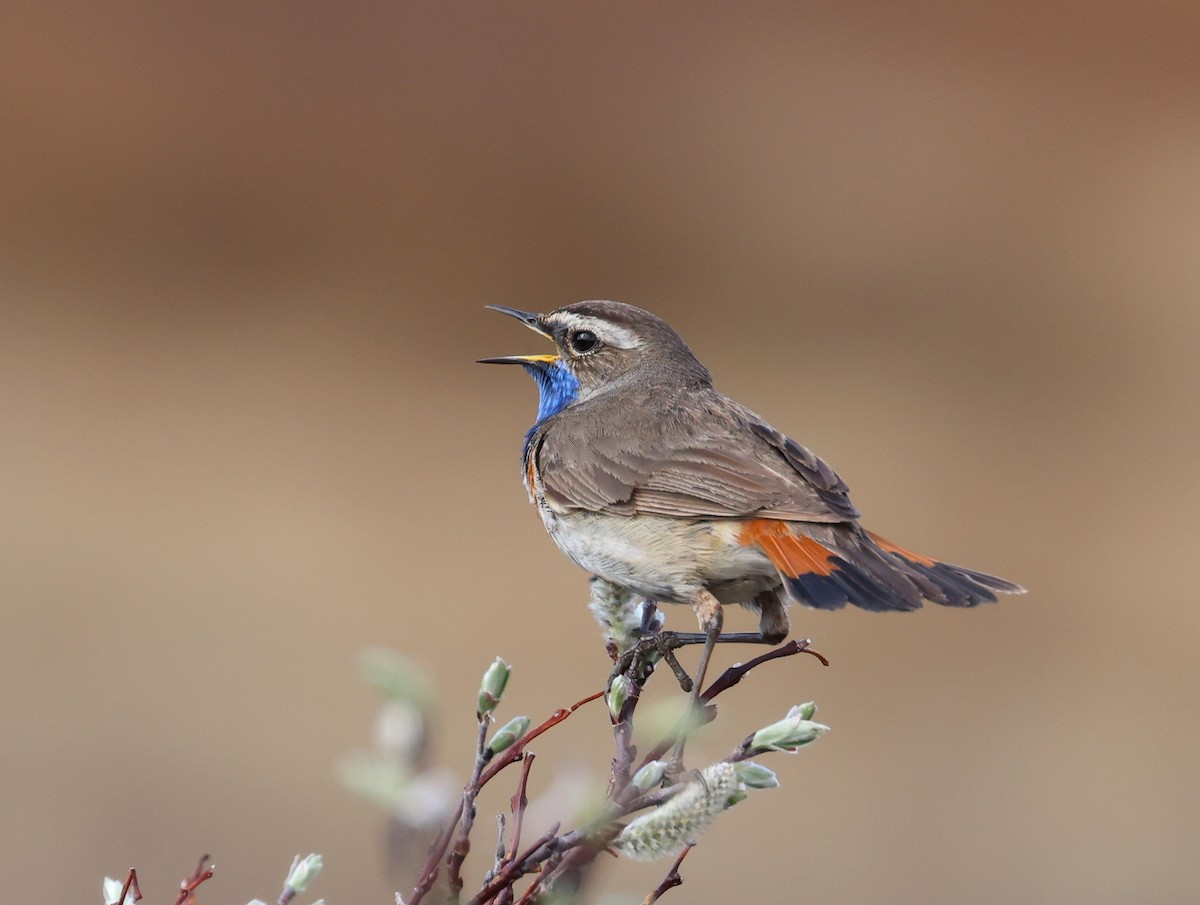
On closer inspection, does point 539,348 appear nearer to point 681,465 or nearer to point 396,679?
point 681,465

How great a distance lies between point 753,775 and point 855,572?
1105 millimetres

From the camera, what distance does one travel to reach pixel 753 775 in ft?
4.62

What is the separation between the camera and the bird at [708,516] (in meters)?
2.50

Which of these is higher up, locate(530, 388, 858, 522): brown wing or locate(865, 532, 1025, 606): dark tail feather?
locate(530, 388, 858, 522): brown wing

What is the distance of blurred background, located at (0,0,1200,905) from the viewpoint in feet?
22.8

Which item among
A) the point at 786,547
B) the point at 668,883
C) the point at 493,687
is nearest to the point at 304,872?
the point at 493,687

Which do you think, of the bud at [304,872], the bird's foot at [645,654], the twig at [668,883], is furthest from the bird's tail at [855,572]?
the bud at [304,872]

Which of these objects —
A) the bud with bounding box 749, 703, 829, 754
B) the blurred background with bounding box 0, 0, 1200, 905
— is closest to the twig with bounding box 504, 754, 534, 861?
the bud with bounding box 749, 703, 829, 754

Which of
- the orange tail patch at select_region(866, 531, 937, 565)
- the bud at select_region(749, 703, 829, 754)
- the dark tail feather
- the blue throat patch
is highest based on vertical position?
the blue throat patch

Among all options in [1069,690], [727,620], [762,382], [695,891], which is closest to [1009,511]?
[1069,690]

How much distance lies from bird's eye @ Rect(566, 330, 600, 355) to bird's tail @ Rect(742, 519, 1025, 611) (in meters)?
0.86

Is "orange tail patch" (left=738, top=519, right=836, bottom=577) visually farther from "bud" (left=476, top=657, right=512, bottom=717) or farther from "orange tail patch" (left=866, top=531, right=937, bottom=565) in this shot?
"bud" (left=476, top=657, right=512, bottom=717)

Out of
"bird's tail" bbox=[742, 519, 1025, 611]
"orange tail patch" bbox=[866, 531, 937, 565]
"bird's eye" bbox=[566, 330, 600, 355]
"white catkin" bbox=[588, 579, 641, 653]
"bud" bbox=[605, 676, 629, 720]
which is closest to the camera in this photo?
"bud" bbox=[605, 676, 629, 720]

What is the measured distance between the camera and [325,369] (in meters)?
7.54
